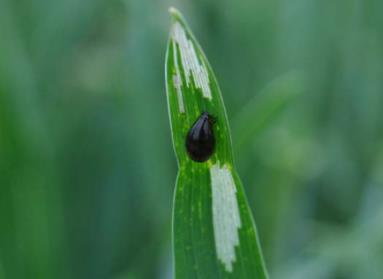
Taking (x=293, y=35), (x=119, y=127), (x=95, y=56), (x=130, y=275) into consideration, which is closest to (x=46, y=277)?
(x=130, y=275)

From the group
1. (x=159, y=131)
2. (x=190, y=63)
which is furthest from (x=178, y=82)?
(x=159, y=131)

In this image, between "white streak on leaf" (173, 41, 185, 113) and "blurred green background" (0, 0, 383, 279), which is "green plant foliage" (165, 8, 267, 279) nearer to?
"white streak on leaf" (173, 41, 185, 113)

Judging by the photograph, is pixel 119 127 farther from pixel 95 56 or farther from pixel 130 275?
pixel 130 275

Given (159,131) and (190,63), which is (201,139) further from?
(159,131)

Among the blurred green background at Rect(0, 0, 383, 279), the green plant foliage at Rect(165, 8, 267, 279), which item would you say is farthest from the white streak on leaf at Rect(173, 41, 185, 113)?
the blurred green background at Rect(0, 0, 383, 279)

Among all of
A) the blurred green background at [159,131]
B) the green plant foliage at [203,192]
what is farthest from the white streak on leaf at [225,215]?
the blurred green background at [159,131]
